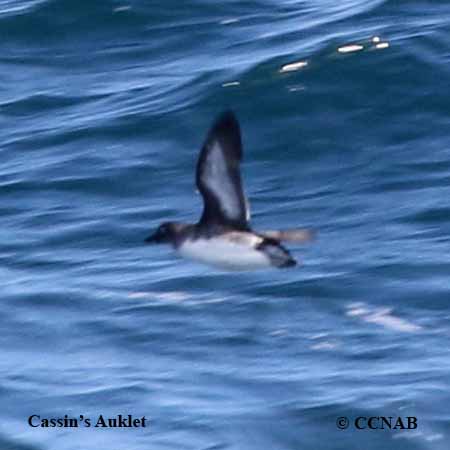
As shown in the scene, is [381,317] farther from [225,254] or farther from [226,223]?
[225,254]

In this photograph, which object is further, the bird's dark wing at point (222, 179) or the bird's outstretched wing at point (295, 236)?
the bird's dark wing at point (222, 179)

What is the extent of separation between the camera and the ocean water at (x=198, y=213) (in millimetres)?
13758

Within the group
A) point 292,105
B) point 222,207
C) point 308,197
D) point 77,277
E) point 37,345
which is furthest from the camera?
point 292,105

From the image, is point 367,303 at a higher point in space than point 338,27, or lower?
lower

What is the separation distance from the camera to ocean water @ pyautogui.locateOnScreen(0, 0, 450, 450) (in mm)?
13758

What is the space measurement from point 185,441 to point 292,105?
20.3ft

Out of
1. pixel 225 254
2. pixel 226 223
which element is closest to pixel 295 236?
pixel 225 254

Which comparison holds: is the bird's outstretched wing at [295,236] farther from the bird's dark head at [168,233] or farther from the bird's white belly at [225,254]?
the bird's dark head at [168,233]

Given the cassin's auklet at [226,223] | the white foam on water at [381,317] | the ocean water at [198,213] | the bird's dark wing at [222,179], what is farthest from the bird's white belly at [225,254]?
the white foam on water at [381,317]

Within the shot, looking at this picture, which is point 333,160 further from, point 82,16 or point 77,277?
point 82,16

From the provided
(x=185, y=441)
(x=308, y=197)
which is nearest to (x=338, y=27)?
(x=308, y=197)

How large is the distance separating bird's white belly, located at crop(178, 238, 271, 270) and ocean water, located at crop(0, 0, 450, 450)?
4.98 feet

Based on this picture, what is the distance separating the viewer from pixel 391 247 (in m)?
16.1

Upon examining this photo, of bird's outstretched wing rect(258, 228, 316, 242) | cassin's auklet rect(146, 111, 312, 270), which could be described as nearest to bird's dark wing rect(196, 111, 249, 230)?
cassin's auklet rect(146, 111, 312, 270)
